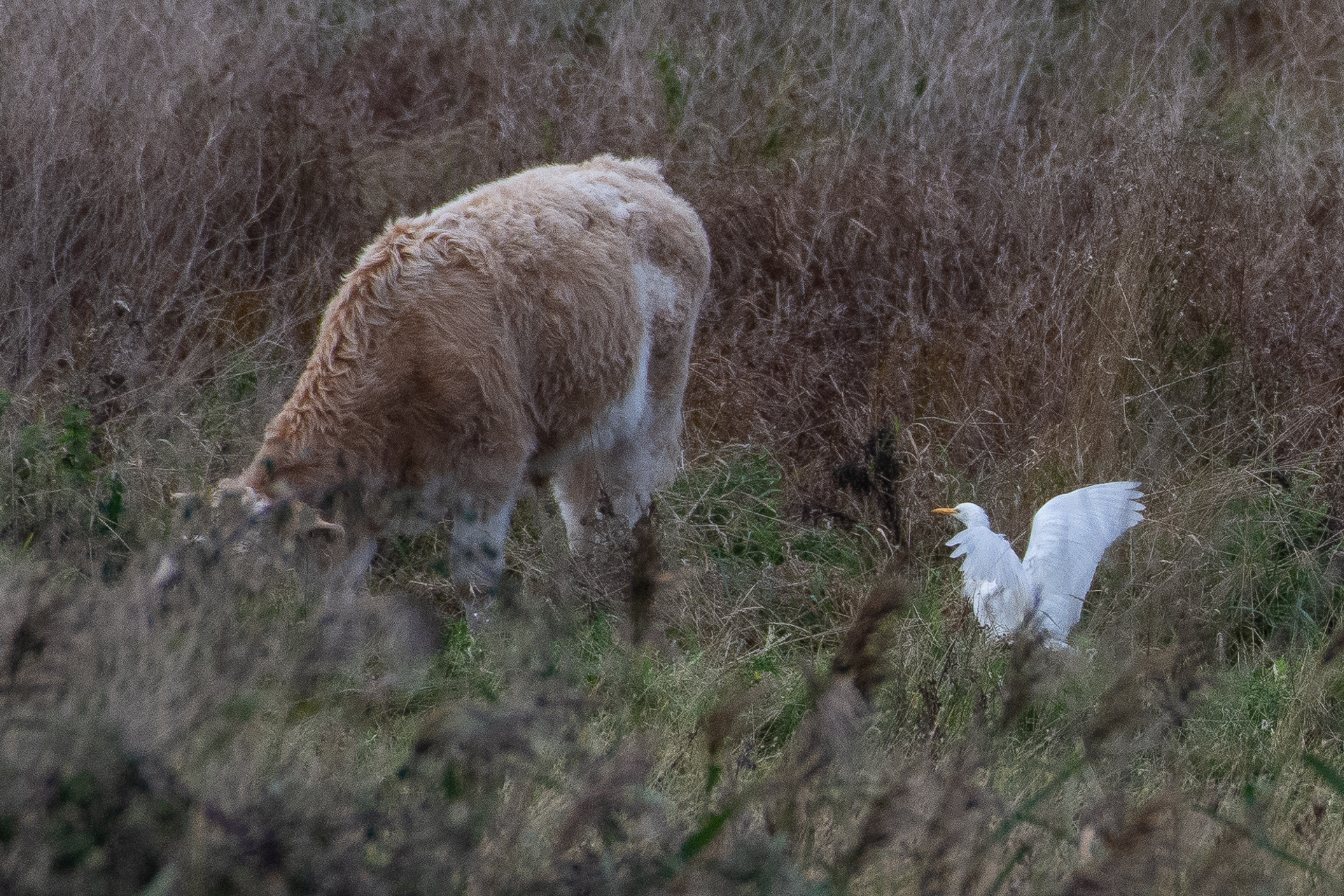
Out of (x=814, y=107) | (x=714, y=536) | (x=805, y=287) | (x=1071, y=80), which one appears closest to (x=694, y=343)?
(x=805, y=287)

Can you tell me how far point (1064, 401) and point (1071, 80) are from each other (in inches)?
169

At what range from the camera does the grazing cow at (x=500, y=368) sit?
459 cm

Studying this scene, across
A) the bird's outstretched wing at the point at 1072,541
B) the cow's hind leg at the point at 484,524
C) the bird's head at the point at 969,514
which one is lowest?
the cow's hind leg at the point at 484,524

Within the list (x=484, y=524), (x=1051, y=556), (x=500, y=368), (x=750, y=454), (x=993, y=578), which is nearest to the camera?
(x=993, y=578)

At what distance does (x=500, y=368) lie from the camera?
Result: 16.2 ft

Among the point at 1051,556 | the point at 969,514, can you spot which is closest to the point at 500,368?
the point at 969,514

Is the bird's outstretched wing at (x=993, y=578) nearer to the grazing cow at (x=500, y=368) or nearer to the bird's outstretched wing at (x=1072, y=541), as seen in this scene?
the bird's outstretched wing at (x=1072, y=541)

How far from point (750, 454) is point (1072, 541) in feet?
6.72

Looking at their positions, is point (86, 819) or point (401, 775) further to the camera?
point (401, 775)

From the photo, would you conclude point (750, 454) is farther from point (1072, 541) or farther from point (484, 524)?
point (1072, 541)

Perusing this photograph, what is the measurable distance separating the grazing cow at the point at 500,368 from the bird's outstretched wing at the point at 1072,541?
1360 mm

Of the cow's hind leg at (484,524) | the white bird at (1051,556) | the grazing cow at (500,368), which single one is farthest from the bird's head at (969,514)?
the cow's hind leg at (484,524)

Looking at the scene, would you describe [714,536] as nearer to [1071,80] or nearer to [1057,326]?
[1057,326]

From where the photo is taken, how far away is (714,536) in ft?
17.9
